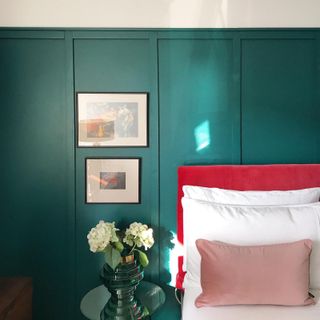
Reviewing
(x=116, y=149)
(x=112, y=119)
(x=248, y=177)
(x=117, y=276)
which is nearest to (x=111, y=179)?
(x=116, y=149)

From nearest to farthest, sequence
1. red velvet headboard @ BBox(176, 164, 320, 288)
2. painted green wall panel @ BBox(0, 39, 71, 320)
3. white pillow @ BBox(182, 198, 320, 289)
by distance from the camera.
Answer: white pillow @ BBox(182, 198, 320, 289), red velvet headboard @ BBox(176, 164, 320, 288), painted green wall panel @ BBox(0, 39, 71, 320)

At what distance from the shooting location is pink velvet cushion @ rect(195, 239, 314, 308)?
5.25ft

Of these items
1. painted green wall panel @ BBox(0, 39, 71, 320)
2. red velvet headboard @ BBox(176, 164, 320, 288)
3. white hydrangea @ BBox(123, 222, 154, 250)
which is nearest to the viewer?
white hydrangea @ BBox(123, 222, 154, 250)

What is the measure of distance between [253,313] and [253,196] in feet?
2.31

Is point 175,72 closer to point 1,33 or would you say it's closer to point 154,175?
point 154,175

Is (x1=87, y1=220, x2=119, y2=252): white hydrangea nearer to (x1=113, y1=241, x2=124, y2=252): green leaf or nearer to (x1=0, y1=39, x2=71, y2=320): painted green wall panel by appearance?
(x1=113, y1=241, x2=124, y2=252): green leaf

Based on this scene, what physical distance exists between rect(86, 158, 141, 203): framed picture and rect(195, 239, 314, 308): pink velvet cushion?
0.83 metres

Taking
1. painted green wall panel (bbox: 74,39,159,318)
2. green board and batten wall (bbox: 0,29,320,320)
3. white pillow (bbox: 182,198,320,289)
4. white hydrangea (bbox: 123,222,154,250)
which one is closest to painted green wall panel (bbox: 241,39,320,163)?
green board and batten wall (bbox: 0,29,320,320)

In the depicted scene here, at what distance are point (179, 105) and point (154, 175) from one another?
0.53 meters

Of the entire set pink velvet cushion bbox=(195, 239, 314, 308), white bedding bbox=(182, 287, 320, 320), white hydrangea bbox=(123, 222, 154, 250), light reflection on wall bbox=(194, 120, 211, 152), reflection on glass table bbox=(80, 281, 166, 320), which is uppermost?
light reflection on wall bbox=(194, 120, 211, 152)

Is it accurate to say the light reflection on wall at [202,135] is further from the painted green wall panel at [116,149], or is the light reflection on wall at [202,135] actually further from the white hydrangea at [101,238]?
the white hydrangea at [101,238]

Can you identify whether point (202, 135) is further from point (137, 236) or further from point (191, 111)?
point (137, 236)

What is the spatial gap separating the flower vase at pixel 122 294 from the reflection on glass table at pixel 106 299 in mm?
46

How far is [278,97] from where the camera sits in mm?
2293
